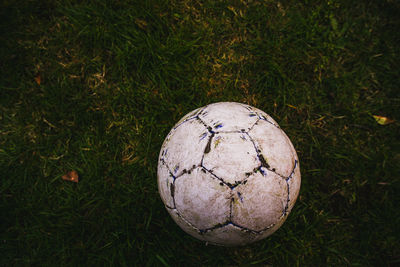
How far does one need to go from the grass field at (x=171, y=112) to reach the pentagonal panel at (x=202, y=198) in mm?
834

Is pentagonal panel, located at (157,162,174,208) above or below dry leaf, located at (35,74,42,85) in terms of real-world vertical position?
below

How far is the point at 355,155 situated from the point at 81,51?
3.07 m

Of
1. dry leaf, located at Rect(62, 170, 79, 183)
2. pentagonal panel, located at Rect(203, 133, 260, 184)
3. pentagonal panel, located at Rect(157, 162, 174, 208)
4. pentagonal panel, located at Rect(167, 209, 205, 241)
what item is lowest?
dry leaf, located at Rect(62, 170, 79, 183)

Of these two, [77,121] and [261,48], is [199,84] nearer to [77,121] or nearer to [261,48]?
[261,48]

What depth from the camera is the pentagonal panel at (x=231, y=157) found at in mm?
1495

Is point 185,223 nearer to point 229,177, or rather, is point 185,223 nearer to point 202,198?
point 202,198

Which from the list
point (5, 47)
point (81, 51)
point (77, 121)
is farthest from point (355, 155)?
point (5, 47)

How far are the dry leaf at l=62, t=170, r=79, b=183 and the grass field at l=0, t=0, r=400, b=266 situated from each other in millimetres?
70

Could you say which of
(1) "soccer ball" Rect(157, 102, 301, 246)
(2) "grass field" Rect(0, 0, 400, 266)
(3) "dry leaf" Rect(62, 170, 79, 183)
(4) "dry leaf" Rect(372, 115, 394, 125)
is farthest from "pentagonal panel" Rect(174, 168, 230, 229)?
(4) "dry leaf" Rect(372, 115, 394, 125)

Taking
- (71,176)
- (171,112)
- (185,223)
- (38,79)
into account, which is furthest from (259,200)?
(38,79)

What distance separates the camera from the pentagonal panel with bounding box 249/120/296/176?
1.58 m

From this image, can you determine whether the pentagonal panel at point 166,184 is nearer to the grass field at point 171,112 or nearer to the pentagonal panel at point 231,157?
the pentagonal panel at point 231,157

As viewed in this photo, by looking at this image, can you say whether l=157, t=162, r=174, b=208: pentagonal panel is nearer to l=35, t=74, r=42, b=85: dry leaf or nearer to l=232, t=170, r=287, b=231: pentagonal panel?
l=232, t=170, r=287, b=231: pentagonal panel

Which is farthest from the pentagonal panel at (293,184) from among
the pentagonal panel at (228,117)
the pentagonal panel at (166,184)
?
the pentagonal panel at (166,184)
